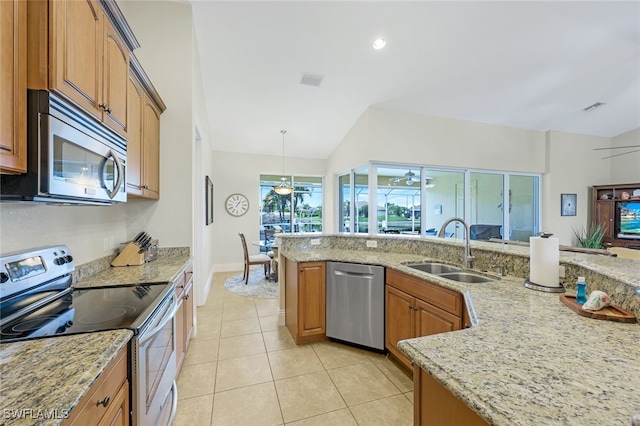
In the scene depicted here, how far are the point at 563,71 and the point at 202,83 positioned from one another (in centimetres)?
548

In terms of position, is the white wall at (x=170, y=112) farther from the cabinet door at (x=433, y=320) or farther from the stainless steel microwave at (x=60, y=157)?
the cabinet door at (x=433, y=320)

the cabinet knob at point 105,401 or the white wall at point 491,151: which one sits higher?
the white wall at point 491,151

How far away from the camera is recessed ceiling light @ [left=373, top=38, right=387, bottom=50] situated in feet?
10.6

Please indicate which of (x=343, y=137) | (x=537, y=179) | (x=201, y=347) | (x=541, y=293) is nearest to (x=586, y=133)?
(x=537, y=179)

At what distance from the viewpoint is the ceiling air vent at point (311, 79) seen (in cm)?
385

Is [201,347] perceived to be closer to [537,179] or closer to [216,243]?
[216,243]

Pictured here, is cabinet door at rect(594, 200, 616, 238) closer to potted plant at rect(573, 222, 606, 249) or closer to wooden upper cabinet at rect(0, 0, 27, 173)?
potted plant at rect(573, 222, 606, 249)

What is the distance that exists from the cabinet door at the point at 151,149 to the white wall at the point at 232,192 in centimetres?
348

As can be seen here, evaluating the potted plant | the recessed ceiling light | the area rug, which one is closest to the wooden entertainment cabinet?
the potted plant

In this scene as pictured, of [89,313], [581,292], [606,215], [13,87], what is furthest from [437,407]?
[606,215]

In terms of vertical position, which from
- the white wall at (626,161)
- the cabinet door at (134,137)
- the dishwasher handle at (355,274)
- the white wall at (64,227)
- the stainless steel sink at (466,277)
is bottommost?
the dishwasher handle at (355,274)

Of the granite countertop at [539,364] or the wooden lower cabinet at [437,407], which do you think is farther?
the wooden lower cabinet at [437,407]

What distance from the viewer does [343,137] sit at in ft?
19.1

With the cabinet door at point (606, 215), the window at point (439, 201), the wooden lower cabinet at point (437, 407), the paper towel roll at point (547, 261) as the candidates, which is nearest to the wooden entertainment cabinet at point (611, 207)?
the cabinet door at point (606, 215)
